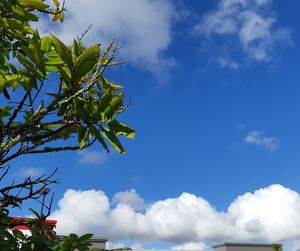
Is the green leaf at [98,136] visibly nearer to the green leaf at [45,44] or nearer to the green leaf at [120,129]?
the green leaf at [120,129]

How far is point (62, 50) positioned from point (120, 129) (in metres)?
0.53

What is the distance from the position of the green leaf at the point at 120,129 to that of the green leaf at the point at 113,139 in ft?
0.11

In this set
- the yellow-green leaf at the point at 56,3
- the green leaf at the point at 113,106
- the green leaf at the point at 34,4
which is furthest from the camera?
the yellow-green leaf at the point at 56,3

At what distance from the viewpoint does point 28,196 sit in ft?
8.42

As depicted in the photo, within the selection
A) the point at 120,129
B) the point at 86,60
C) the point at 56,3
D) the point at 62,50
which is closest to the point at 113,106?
the point at 120,129

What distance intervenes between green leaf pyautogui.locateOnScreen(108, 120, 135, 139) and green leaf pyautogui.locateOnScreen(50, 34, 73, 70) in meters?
0.38

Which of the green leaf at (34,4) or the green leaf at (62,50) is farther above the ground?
the green leaf at (34,4)

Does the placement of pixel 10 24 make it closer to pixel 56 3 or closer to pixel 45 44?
pixel 45 44

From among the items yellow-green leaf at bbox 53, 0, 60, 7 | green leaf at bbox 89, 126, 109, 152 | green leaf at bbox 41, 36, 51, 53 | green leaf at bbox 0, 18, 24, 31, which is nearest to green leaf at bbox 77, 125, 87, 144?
green leaf at bbox 89, 126, 109, 152

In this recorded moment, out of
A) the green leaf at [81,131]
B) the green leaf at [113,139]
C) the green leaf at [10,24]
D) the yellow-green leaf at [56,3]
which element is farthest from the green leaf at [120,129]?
the yellow-green leaf at [56,3]

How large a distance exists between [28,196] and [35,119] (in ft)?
2.01

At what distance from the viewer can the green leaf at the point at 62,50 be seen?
2018 mm

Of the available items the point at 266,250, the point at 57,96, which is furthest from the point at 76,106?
the point at 266,250

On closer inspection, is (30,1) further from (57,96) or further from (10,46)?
(57,96)
